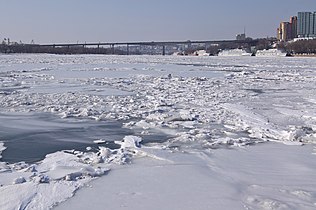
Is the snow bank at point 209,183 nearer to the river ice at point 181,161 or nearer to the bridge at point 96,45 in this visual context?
the river ice at point 181,161

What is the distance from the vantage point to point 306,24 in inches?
6117

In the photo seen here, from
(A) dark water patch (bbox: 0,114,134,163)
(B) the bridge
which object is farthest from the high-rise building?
(A) dark water patch (bbox: 0,114,134,163)

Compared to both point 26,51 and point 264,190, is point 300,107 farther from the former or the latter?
point 26,51

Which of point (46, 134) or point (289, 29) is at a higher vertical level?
point (289, 29)

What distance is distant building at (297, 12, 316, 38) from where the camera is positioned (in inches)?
5925

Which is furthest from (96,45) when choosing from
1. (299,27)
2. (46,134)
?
(46,134)

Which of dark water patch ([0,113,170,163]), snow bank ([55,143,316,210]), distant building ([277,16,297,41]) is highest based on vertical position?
distant building ([277,16,297,41])

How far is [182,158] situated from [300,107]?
215 inches

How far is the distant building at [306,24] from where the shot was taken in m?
150

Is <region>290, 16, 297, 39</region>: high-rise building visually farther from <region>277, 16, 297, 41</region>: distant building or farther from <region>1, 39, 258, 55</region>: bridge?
<region>1, 39, 258, 55</region>: bridge

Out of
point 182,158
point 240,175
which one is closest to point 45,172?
point 182,158

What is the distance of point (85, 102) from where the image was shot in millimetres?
10328

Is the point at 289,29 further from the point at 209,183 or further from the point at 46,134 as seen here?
the point at 209,183

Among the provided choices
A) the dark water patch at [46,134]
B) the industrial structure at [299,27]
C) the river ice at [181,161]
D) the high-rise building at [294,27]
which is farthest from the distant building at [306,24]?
the dark water patch at [46,134]
